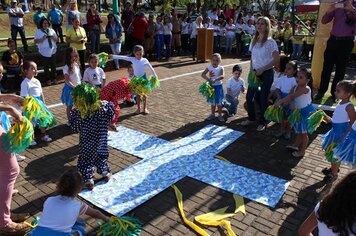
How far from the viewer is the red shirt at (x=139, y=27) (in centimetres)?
1364

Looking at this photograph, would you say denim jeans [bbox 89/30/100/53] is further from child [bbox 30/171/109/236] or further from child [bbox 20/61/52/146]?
child [bbox 30/171/109/236]

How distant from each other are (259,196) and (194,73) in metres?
8.44

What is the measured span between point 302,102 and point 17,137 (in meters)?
4.29

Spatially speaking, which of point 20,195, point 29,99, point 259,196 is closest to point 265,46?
point 259,196

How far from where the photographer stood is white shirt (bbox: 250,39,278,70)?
621 centimetres

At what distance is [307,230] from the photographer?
8.25 ft

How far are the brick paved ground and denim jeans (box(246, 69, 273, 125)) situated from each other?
0.39 m

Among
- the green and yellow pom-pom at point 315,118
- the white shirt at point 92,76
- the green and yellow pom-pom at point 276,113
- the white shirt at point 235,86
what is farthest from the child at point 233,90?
the white shirt at point 92,76

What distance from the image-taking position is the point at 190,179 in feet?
16.2

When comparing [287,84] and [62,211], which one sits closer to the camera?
[62,211]

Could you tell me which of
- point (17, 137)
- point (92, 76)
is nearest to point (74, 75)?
point (92, 76)

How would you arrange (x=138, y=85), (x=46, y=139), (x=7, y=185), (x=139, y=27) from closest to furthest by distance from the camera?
(x=7, y=185) → (x=46, y=139) → (x=138, y=85) → (x=139, y=27)

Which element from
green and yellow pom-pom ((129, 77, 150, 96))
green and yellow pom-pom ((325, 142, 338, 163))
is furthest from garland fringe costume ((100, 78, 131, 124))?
green and yellow pom-pom ((325, 142, 338, 163))

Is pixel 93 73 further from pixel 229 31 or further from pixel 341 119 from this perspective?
pixel 229 31
